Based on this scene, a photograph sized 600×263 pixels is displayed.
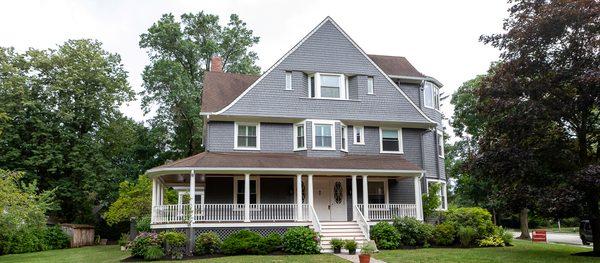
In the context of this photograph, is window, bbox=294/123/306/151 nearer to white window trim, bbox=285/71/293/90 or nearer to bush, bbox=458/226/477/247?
white window trim, bbox=285/71/293/90

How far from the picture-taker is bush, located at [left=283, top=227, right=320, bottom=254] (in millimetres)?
18969

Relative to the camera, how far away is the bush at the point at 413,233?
20.9 metres

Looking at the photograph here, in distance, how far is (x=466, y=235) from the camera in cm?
2105

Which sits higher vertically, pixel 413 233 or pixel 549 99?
pixel 549 99

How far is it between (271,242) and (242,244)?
1.14 metres

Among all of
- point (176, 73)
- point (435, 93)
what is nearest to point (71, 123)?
point (176, 73)

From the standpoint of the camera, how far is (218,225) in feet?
67.1

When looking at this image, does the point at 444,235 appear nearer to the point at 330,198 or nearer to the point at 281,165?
the point at 330,198

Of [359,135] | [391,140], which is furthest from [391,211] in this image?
[359,135]

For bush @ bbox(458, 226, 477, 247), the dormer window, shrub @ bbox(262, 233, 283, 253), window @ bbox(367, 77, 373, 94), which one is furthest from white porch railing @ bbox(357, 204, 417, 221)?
window @ bbox(367, 77, 373, 94)

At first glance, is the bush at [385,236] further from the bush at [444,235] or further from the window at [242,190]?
the window at [242,190]

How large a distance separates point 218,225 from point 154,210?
279cm

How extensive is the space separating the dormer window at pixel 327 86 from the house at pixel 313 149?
5cm

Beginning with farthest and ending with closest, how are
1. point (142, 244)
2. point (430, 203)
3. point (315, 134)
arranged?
point (430, 203) < point (315, 134) < point (142, 244)
